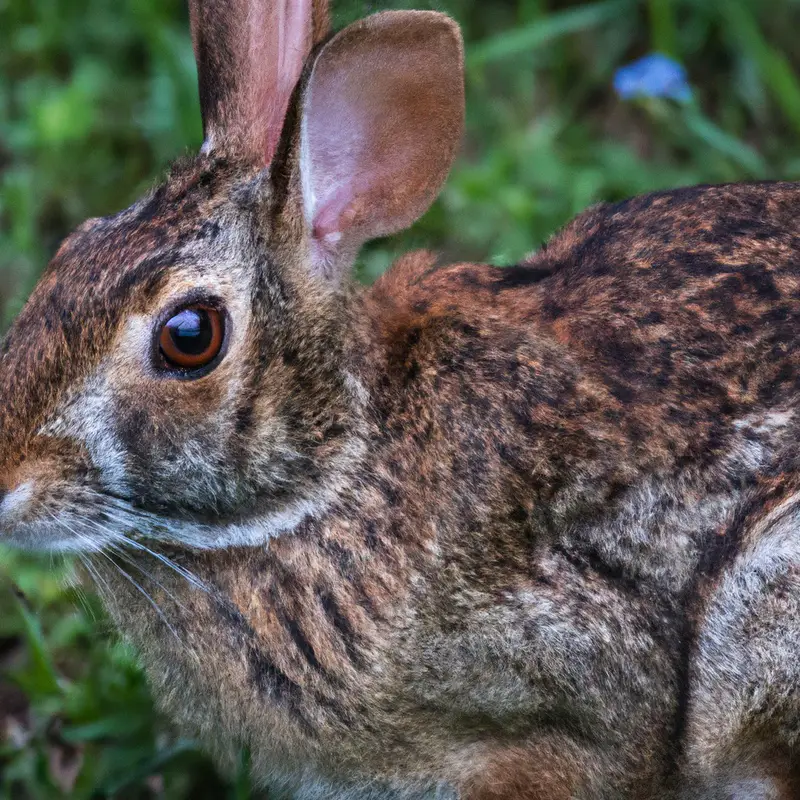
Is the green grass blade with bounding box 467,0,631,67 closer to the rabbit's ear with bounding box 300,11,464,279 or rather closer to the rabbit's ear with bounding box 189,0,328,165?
the rabbit's ear with bounding box 189,0,328,165

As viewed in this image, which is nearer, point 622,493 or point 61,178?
point 622,493

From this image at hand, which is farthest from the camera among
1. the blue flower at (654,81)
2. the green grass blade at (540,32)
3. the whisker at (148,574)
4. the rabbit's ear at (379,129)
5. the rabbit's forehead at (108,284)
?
the green grass blade at (540,32)

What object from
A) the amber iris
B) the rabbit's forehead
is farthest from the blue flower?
the amber iris

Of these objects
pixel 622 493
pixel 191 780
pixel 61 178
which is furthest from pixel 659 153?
pixel 191 780

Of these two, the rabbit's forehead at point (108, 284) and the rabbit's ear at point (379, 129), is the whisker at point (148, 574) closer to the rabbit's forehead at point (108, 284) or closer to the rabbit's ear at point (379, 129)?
the rabbit's forehead at point (108, 284)

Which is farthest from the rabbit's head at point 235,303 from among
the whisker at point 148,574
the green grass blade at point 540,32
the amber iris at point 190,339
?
the green grass blade at point 540,32

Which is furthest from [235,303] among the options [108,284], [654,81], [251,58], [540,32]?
[540,32]

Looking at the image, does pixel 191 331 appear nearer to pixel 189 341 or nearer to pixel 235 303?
pixel 189 341

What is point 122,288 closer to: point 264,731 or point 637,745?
point 264,731
